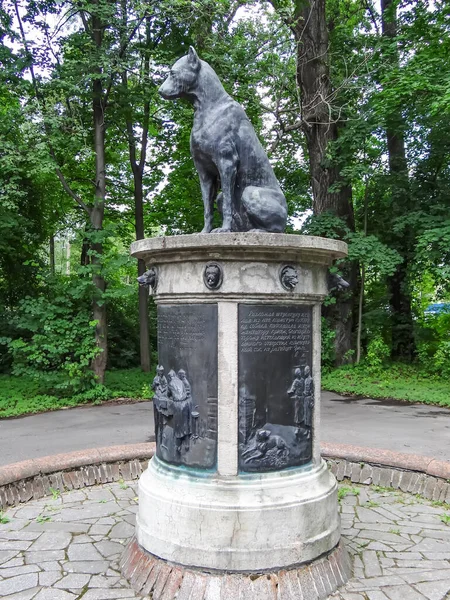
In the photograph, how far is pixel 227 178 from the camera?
12.8 ft

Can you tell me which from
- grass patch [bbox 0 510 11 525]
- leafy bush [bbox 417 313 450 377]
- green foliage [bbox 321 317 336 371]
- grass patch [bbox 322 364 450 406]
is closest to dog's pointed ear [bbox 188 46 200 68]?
grass patch [bbox 0 510 11 525]

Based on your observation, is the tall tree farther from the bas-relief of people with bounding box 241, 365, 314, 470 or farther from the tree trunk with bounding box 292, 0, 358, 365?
the bas-relief of people with bounding box 241, 365, 314, 470

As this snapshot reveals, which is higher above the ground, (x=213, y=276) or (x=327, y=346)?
(x=213, y=276)

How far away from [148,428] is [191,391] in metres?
5.14

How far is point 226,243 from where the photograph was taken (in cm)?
342

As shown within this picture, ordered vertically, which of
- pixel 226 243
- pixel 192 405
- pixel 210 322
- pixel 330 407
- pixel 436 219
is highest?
pixel 436 219

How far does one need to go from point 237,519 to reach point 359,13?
17750 millimetres

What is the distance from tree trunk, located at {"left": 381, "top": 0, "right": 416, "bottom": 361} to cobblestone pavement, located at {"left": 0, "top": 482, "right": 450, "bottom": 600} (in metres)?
9.40

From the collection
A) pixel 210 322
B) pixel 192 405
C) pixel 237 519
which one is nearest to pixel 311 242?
pixel 210 322

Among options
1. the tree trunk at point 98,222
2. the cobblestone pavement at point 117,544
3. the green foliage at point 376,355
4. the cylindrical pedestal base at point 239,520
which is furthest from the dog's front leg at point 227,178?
the green foliage at point 376,355

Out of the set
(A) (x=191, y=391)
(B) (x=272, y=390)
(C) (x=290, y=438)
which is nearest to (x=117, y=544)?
(A) (x=191, y=391)

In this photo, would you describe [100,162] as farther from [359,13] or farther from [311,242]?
[359,13]

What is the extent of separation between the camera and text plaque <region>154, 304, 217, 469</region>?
11.9 ft

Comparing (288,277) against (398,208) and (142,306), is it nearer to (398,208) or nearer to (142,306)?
(398,208)
